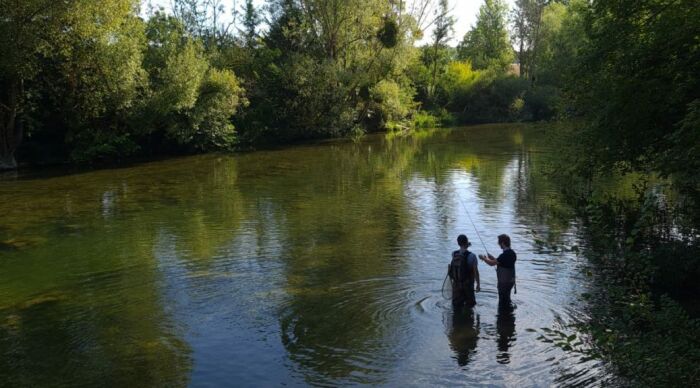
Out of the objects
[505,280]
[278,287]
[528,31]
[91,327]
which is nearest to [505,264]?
[505,280]

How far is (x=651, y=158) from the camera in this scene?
49.9 ft

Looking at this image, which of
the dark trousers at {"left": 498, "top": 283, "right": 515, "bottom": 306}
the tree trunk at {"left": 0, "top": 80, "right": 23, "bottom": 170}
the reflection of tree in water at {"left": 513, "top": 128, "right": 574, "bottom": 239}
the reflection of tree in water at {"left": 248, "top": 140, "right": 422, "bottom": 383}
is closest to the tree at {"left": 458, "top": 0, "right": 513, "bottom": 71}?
the reflection of tree in water at {"left": 513, "top": 128, "right": 574, "bottom": 239}

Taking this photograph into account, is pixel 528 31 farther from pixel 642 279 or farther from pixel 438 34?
pixel 642 279

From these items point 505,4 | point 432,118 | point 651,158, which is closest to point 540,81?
point 432,118

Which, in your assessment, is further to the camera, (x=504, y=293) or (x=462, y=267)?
(x=504, y=293)

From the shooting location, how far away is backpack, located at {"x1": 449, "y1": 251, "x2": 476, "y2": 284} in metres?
11.5

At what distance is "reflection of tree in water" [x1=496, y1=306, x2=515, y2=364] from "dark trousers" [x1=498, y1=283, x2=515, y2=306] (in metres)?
0.09

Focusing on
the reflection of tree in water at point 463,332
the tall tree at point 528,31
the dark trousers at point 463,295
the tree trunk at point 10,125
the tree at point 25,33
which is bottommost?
the reflection of tree in water at point 463,332

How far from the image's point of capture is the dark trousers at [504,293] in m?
11.7

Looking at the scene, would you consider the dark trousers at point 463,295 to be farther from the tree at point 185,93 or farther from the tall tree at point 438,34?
the tall tree at point 438,34

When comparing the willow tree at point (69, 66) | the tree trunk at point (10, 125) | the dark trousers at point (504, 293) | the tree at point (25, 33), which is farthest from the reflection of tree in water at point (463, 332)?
the tree trunk at point (10, 125)

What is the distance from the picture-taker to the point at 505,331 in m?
11.0

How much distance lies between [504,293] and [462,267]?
3.34 feet

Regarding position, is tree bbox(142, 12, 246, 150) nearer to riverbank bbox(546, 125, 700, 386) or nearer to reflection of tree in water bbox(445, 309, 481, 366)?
riverbank bbox(546, 125, 700, 386)
